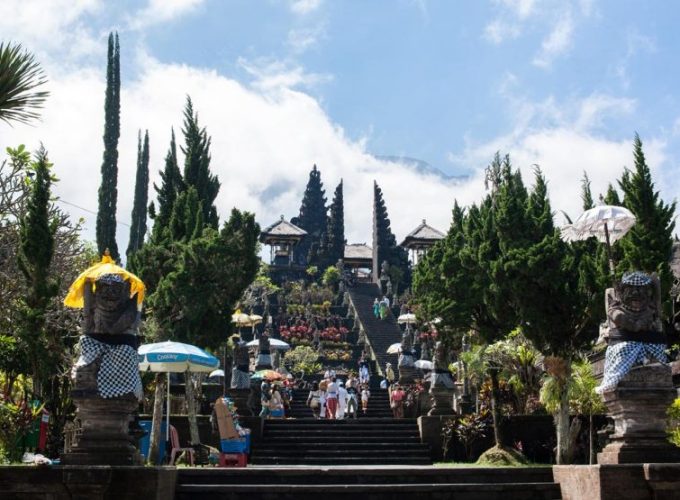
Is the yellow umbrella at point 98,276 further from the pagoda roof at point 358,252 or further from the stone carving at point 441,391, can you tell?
the pagoda roof at point 358,252

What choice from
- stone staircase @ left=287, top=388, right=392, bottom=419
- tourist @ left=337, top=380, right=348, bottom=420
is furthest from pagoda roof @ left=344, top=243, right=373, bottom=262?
tourist @ left=337, top=380, right=348, bottom=420

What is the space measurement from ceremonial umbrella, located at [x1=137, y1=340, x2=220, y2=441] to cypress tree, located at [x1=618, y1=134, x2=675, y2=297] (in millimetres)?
7634

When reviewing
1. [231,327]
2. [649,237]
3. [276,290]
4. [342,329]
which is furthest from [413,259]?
[649,237]

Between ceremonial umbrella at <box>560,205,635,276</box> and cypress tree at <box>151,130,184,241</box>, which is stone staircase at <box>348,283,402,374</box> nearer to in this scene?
cypress tree at <box>151,130,184,241</box>

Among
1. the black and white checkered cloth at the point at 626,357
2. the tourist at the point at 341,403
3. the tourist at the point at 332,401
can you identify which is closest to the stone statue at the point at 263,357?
the tourist at the point at 341,403

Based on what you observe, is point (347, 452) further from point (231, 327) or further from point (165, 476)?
point (165, 476)

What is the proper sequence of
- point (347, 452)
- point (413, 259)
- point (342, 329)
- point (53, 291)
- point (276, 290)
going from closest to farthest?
1. point (53, 291)
2. point (347, 452)
3. point (342, 329)
4. point (276, 290)
5. point (413, 259)

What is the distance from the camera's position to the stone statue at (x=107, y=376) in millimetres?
8930

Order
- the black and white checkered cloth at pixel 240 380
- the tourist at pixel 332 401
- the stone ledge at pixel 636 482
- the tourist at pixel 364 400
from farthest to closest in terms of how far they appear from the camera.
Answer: the tourist at pixel 364 400
the tourist at pixel 332 401
the black and white checkered cloth at pixel 240 380
the stone ledge at pixel 636 482

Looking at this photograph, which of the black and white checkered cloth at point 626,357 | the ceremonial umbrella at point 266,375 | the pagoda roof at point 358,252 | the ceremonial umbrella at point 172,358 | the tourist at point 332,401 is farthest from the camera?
the pagoda roof at point 358,252

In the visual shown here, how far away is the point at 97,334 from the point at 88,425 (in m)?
0.94

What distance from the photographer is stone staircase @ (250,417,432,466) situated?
17.9 metres

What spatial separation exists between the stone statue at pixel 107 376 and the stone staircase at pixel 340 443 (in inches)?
355

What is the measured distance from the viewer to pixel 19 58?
9.80 m
